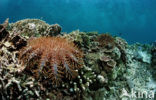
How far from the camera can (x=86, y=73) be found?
189 inches

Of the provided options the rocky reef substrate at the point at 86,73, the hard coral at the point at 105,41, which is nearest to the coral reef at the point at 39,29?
the rocky reef substrate at the point at 86,73

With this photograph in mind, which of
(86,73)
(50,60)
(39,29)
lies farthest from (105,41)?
(50,60)

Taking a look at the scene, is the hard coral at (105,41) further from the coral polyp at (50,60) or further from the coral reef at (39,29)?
the coral polyp at (50,60)

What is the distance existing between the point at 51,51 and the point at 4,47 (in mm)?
1262

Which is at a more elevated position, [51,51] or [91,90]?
[51,51]

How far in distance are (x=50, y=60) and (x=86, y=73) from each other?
1.21 meters

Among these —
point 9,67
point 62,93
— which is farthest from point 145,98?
point 9,67

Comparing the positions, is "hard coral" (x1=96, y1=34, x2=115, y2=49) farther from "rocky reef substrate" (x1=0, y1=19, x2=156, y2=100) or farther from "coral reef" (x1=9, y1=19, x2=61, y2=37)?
"coral reef" (x1=9, y1=19, x2=61, y2=37)

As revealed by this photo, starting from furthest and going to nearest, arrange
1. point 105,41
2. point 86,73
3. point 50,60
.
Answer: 1. point 105,41
2. point 86,73
3. point 50,60

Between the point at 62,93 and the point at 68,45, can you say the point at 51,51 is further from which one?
the point at 62,93

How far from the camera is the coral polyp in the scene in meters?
4.04

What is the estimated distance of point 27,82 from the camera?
12.8ft

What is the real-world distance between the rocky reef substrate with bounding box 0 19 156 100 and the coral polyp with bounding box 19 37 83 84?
0.42ft

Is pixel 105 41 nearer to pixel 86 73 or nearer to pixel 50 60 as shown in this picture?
pixel 86 73
